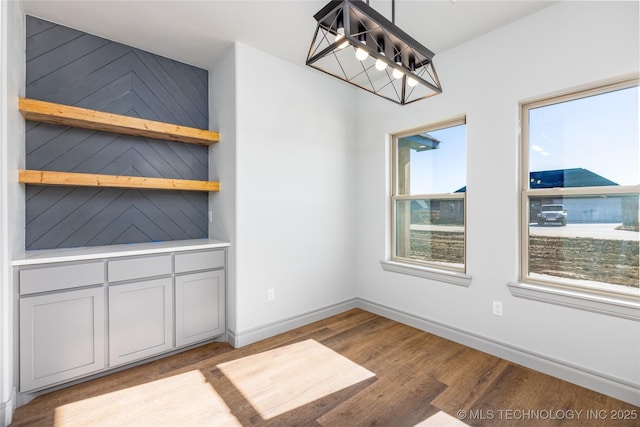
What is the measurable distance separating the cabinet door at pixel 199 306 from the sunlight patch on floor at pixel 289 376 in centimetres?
44

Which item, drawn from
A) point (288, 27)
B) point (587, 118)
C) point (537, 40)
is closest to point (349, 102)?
point (288, 27)

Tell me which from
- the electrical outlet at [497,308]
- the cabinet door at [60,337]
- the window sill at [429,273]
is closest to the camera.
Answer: the cabinet door at [60,337]

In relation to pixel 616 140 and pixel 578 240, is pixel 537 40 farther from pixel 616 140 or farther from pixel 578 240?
pixel 578 240

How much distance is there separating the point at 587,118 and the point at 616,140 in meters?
0.25

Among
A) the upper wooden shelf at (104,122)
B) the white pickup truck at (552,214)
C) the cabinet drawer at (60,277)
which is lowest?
Result: the cabinet drawer at (60,277)

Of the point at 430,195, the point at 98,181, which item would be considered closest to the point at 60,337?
the point at 98,181

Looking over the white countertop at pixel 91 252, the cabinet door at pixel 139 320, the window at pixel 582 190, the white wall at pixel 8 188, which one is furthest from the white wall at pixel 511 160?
the white wall at pixel 8 188

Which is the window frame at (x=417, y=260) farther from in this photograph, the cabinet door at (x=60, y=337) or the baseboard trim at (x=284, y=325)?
the cabinet door at (x=60, y=337)

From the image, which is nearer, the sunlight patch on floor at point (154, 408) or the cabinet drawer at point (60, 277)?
the sunlight patch on floor at point (154, 408)

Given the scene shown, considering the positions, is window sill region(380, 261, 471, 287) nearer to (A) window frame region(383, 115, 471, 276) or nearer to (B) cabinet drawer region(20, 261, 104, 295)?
(A) window frame region(383, 115, 471, 276)

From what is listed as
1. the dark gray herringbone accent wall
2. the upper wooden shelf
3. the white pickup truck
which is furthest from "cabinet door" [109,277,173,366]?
the white pickup truck

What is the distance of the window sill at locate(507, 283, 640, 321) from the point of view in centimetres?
195

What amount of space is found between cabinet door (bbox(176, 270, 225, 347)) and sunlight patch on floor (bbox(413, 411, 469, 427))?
1.91 metres

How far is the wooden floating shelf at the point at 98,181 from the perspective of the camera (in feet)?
6.98
